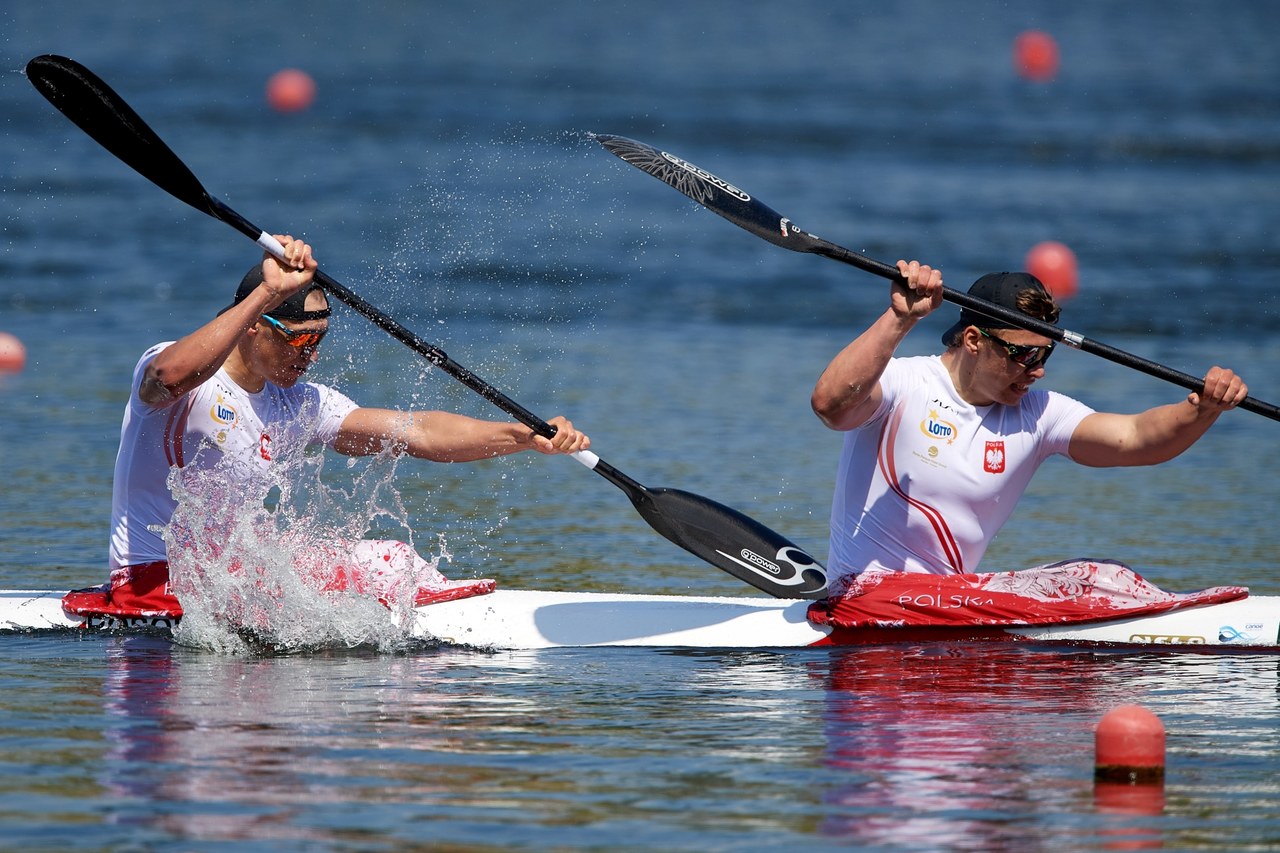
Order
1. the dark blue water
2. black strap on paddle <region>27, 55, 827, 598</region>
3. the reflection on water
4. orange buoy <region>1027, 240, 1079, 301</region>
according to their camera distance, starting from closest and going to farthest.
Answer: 1. the reflection on water
2. the dark blue water
3. black strap on paddle <region>27, 55, 827, 598</region>
4. orange buoy <region>1027, 240, 1079, 301</region>

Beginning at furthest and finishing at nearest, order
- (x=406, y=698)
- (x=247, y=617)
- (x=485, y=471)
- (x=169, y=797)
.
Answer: (x=485, y=471), (x=247, y=617), (x=406, y=698), (x=169, y=797)

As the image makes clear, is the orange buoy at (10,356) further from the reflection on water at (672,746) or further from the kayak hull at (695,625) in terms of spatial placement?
the reflection on water at (672,746)

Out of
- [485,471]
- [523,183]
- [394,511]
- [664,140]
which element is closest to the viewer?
[394,511]

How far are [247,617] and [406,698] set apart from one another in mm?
1109

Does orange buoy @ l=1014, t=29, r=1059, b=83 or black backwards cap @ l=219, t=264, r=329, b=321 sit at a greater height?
orange buoy @ l=1014, t=29, r=1059, b=83

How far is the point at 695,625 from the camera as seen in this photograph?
286 inches

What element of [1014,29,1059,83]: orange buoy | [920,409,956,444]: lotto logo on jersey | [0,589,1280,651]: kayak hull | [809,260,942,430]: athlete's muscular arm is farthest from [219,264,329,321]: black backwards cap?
[1014,29,1059,83]: orange buoy

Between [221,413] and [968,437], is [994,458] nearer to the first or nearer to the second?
[968,437]

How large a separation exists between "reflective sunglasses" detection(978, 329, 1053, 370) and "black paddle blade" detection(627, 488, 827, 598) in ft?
4.43

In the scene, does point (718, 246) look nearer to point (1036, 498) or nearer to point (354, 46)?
point (1036, 498)

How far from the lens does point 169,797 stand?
489 centimetres

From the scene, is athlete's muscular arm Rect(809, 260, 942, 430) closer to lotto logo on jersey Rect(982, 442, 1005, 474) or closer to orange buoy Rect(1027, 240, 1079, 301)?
lotto logo on jersey Rect(982, 442, 1005, 474)

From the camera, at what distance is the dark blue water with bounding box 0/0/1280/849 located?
5039mm

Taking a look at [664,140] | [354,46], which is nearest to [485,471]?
[664,140]
